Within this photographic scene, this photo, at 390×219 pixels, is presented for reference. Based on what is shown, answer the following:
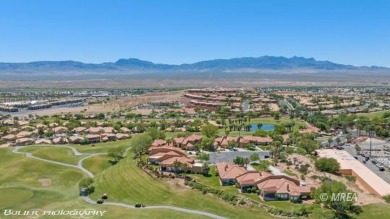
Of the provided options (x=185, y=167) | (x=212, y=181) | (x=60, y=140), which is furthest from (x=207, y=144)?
(x=60, y=140)

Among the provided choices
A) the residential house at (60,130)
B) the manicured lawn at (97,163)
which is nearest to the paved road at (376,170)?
the manicured lawn at (97,163)

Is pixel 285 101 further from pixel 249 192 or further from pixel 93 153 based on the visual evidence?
pixel 249 192

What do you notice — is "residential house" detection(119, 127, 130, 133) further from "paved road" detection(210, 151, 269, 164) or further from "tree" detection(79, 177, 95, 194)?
"tree" detection(79, 177, 95, 194)

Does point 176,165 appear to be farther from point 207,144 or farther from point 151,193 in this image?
point 207,144

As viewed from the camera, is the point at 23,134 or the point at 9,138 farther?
the point at 23,134

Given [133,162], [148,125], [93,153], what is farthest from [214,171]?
[148,125]

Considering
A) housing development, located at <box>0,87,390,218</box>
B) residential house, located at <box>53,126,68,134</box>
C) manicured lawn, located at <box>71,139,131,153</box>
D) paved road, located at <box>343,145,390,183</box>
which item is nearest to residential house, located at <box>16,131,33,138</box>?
housing development, located at <box>0,87,390,218</box>

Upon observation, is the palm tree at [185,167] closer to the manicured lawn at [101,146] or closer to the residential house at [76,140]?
the manicured lawn at [101,146]
